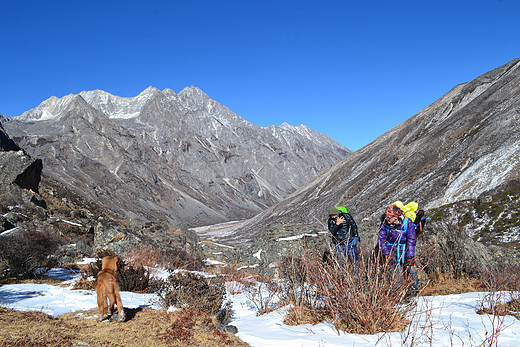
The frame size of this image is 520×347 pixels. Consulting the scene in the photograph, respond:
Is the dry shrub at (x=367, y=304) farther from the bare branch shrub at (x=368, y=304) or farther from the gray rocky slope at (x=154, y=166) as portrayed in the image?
the gray rocky slope at (x=154, y=166)

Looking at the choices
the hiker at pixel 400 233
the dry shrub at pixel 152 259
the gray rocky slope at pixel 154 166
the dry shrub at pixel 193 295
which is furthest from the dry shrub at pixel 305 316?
the gray rocky slope at pixel 154 166

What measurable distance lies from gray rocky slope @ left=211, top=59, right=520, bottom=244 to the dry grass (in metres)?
11.3

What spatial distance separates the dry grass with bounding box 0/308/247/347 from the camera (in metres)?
3.44

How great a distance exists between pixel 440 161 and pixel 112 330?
40.9 meters

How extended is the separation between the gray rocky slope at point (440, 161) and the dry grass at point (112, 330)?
37.2 feet

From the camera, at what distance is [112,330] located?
386 cm

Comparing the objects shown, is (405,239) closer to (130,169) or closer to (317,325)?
(317,325)

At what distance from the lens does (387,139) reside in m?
63.3

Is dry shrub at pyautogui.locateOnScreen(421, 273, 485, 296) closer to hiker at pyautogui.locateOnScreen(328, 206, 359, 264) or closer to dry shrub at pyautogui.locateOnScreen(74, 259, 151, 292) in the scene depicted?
hiker at pyautogui.locateOnScreen(328, 206, 359, 264)

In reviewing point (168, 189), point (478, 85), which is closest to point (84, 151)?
point (168, 189)

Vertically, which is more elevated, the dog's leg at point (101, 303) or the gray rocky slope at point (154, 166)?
the gray rocky slope at point (154, 166)

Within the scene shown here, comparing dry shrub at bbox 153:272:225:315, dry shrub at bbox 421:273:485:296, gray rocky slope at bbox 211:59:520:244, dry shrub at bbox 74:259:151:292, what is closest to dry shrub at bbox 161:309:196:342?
dry shrub at bbox 153:272:225:315

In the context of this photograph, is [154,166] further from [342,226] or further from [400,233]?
[400,233]

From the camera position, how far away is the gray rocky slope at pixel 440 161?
27328 mm
